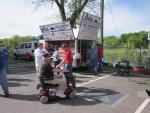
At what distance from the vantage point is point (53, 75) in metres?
9.41

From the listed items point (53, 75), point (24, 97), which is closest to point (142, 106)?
point (53, 75)

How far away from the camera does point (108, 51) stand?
29703mm

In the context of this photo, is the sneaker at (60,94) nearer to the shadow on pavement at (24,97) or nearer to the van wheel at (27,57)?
the shadow on pavement at (24,97)

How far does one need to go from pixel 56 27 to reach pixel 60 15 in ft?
27.8

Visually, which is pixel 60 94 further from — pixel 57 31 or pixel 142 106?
pixel 57 31

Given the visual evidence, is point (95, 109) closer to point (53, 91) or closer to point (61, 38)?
point (53, 91)

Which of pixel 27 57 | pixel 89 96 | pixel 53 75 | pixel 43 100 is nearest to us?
pixel 43 100

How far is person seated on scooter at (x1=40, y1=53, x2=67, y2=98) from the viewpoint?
924 cm

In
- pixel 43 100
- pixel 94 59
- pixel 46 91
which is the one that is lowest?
pixel 43 100

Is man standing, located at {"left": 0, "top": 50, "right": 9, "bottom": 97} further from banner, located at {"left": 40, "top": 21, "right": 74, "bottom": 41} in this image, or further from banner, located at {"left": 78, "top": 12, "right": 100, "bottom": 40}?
banner, located at {"left": 78, "top": 12, "right": 100, "bottom": 40}

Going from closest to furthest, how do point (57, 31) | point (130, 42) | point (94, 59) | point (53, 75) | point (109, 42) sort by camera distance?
point (53, 75)
point (94, 59)
point (57, 31)
point (109, 42)
point (130, 42)

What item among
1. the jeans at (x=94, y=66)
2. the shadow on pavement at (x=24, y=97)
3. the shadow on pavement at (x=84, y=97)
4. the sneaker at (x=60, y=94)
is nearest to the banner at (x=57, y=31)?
the jeans at (x=94, y=66)

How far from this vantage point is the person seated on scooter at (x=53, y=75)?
30.3 feet

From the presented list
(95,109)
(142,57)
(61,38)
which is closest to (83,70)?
(61,38)
